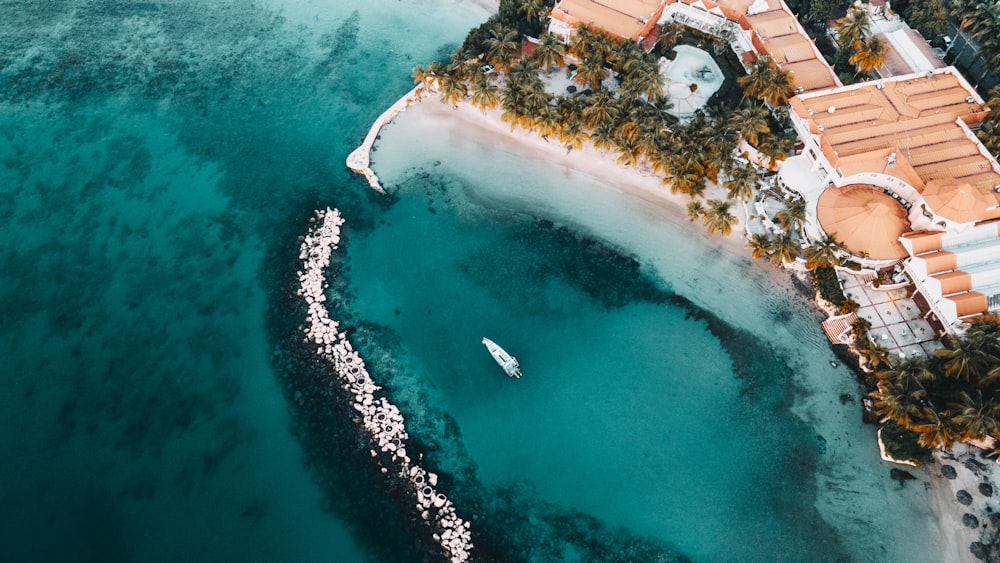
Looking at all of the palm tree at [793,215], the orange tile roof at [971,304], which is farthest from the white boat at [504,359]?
the orange tile roof at [971,304]

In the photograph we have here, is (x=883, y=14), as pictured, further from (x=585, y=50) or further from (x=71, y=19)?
(x=71, y=19)

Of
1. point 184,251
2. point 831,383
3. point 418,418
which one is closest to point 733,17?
point 831,383

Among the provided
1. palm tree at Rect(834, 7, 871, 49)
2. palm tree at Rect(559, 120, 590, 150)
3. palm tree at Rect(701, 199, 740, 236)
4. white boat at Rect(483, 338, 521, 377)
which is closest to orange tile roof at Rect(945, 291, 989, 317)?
palm tree at Rect(701, 199, 740, 236)

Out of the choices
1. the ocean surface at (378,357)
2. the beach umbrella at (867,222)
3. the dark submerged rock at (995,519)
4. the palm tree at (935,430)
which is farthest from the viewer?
the beach umbrella at (867,222)

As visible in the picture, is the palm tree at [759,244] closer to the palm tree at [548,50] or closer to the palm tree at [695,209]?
the palm tree at [695,209]

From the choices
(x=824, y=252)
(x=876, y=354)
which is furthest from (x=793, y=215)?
(x=876, y=354)
